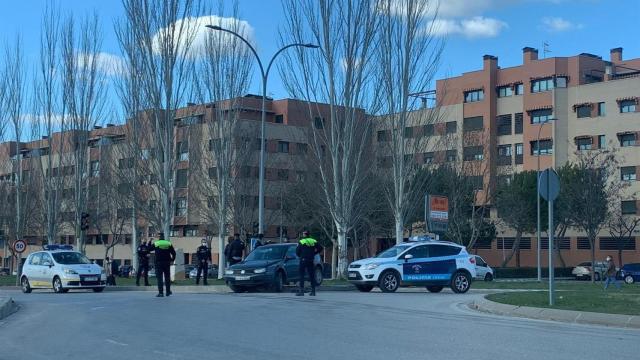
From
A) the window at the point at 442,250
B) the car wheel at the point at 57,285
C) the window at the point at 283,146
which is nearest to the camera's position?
the window at the point at 442,250

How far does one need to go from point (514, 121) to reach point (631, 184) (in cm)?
1184

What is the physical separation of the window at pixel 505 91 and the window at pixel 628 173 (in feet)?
40.7

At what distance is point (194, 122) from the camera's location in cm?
4109

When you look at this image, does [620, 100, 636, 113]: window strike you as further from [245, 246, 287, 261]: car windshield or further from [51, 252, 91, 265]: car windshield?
[51, 252, 91, 265]: car windshield

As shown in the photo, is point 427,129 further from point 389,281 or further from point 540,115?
point 540,115

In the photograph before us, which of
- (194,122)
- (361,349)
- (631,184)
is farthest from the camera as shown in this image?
(631,184)

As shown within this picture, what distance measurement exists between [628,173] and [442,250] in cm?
4292

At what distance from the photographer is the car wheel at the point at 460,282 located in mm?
25859

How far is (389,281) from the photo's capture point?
83.9 feet

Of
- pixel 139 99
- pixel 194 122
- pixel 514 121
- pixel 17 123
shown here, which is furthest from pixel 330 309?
pixel 514 121

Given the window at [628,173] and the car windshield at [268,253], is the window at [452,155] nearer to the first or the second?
the window at [628,173]

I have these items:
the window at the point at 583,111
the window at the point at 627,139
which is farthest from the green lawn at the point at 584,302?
the window at the point at 583,111

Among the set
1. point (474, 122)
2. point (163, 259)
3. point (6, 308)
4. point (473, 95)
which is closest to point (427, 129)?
point (163, 259)

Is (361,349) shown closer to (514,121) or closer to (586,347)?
(586,347)
